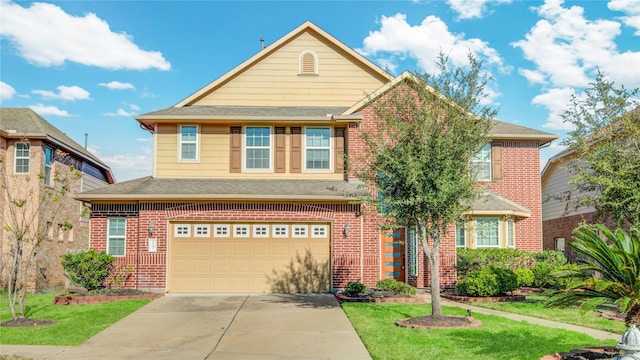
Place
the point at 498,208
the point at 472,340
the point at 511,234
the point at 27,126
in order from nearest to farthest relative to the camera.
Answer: the point at 472,340 < the point at 498,208 < the point at 511,234 < the point at 27,126

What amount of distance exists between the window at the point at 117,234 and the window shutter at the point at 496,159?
12.9 meters

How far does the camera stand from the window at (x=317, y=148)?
20625 mm

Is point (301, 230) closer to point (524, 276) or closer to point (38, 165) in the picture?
point (524, 276)

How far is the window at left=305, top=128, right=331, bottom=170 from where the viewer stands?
20625 mm

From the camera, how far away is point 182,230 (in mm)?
19109

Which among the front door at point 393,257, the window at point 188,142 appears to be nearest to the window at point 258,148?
the window at point 188,142

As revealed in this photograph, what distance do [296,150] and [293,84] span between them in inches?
112

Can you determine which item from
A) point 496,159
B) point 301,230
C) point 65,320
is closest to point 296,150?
point 301,230

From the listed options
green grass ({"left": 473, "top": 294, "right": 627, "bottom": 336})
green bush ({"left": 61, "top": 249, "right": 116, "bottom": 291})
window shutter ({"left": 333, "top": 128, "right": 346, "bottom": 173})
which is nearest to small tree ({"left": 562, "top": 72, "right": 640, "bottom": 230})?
green grass ({"left": 473, "top": 294, "right": 627, "bottom": 336})

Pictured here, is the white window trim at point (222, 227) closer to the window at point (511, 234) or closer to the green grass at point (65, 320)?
the green grass at point (65, 320)

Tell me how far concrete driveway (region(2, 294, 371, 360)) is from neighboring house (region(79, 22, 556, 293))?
2.19 metres

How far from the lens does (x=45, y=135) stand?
2122cm

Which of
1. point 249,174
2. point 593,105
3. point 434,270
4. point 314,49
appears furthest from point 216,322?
point 314,49

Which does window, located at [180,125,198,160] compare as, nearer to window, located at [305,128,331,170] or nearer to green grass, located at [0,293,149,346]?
window, located at [305,128,331,170]
